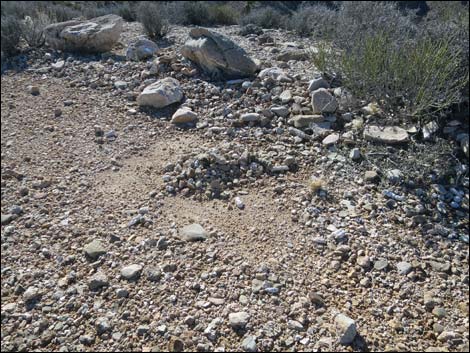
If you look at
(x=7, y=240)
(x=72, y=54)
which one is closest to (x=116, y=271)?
(x=7, y=240)

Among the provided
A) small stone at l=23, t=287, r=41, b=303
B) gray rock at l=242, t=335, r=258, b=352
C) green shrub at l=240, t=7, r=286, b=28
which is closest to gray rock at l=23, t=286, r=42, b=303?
small stone at l=23, t=287, r=41, b=303

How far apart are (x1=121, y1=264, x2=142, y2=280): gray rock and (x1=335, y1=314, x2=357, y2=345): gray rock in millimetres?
1341

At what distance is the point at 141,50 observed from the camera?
6.27 meters

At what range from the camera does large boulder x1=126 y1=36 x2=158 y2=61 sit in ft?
20.5

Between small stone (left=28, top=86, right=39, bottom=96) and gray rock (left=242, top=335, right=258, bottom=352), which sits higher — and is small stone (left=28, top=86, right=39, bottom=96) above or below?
above

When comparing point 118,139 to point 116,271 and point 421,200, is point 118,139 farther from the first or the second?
point 421,200

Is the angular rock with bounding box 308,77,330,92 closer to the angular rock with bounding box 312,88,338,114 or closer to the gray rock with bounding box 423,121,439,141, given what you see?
the angular rock with bounding box 312,88,338,114

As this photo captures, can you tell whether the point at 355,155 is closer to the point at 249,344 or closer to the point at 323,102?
the point at 323,102

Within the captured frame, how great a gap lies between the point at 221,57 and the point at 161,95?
2.95 feet

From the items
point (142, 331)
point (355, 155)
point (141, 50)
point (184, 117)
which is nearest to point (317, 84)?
point (355, 155)

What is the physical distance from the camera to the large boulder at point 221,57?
17.6 ft

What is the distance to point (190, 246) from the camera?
3305 mm

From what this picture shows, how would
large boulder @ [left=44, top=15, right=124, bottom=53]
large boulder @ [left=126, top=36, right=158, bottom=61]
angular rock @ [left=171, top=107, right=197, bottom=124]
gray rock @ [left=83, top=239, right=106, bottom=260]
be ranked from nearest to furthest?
gray rock @ [left=83, top=239, right=106, bottom=260], angular rock @ [left=171, top=107, right=197, bottom=124], large boulder @ [left=126, top=36, right=158, bottom=61], large boulder @ [left=44, top=15, right=124, bottom=53]

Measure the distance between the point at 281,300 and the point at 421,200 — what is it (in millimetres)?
1470
